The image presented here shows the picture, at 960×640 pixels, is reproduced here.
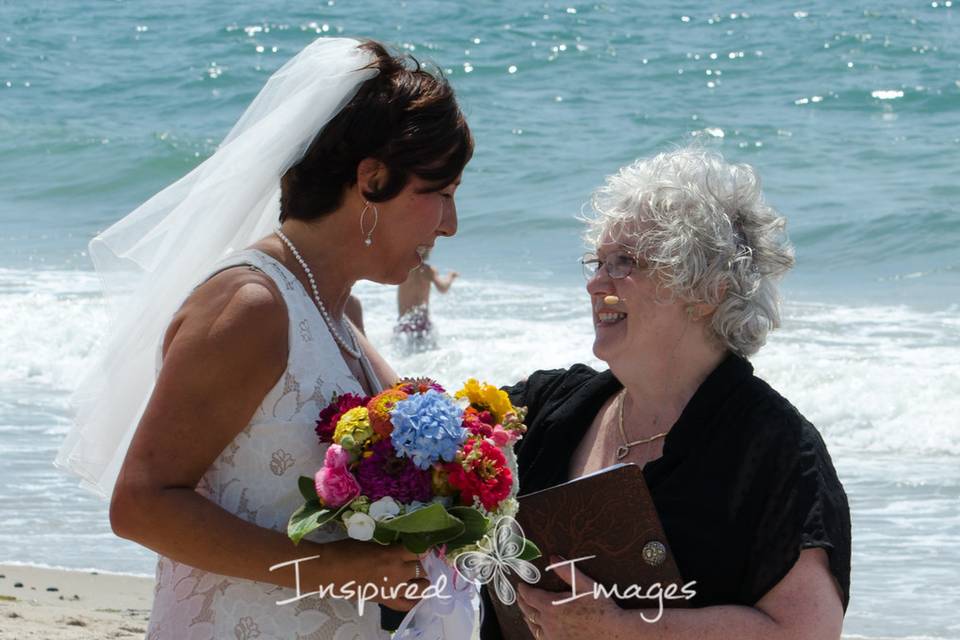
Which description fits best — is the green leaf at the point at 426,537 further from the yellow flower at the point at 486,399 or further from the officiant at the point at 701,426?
the officiant at the point at 701,426

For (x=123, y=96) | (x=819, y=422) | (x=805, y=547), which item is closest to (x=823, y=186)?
(x=819, y=422)

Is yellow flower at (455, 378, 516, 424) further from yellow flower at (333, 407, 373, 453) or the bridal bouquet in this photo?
yellow flower at (333, 407, 373, 453)

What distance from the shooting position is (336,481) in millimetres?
2613

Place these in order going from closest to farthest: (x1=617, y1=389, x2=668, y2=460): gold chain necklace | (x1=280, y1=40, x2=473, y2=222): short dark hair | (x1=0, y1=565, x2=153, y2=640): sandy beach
→ (x1=280, y1=40, x2=473, y2=222): short dark hair
(x1=617, y1=389, x2=668, y2=460): gold chain necklace
(x1=0, y1=565, x2=153, y2=640): sandy beach

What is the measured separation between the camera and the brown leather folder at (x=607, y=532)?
2.96m

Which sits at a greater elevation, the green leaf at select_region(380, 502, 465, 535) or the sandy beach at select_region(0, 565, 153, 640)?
the green leaf at select_region(380, 502, 465, 535)

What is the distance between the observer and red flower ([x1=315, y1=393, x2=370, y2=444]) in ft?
9.01

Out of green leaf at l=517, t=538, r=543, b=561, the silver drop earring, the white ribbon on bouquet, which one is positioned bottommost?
the white ribbon on bouquet

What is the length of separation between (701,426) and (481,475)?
73cm

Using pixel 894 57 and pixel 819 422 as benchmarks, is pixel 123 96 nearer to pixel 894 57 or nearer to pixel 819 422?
pixel 894 57

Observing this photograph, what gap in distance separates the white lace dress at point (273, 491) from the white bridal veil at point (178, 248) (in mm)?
273

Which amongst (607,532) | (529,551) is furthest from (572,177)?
(529,551)

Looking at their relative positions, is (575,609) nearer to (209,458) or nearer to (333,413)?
(333,413)

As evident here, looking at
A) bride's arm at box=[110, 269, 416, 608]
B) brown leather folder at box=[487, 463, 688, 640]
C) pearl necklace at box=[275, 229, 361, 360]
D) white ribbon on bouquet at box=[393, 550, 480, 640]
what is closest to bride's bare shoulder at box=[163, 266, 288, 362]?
bride's arm at box=[110, 269, 416, 608]
